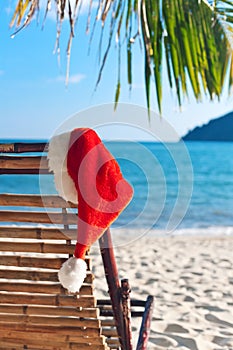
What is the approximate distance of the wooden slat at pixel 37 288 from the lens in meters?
1.35

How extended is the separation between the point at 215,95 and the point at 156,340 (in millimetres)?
1677

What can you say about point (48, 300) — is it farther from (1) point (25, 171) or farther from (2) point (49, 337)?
(1) point (25, 171)

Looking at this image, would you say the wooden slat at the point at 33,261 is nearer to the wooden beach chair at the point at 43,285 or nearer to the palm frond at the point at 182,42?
the wooden beach chair at the point at 43,285

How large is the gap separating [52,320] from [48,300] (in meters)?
0.06

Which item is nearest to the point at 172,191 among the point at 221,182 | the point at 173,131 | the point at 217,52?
the point at 221,182

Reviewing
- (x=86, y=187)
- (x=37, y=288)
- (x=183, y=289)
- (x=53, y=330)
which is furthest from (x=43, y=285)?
(x=183, y=289)

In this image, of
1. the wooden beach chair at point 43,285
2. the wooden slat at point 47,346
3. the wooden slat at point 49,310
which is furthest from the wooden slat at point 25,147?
the wooden slat at point 47,346

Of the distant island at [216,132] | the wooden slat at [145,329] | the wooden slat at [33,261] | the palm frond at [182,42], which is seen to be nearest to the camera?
the wooden slat at [33,261]

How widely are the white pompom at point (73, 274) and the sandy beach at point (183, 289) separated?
188 millimetres

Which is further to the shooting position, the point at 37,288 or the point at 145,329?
the point at 145,329

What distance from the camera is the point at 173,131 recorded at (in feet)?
4.41

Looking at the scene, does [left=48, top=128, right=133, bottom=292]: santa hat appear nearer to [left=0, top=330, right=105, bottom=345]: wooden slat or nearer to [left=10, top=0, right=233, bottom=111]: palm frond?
[left=0, top=330, right=105, bottom=345]: wooden slat

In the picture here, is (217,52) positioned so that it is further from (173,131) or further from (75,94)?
(75,94)

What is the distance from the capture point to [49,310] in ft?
4.56
